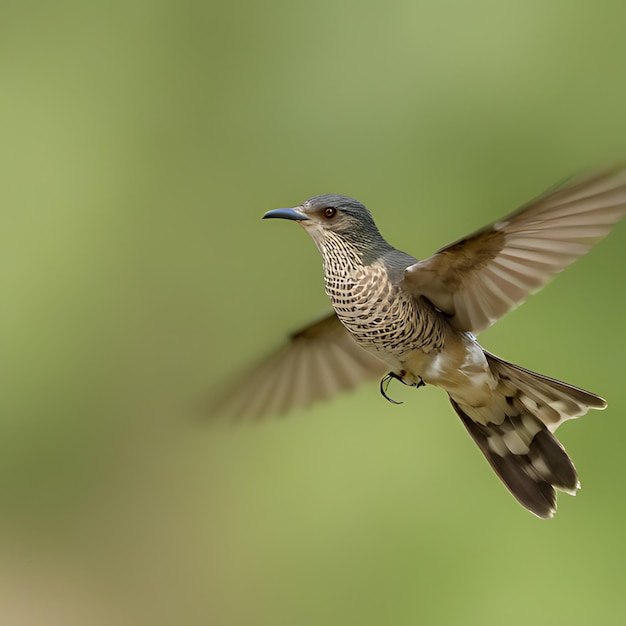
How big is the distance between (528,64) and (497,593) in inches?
70.3

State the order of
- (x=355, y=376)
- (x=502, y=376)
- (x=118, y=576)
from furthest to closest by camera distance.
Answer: (x=118, y=576), (x=355, y=376), (x=502, y=376)

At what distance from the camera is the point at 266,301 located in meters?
3.21

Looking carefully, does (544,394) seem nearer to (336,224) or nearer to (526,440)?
(526,440)

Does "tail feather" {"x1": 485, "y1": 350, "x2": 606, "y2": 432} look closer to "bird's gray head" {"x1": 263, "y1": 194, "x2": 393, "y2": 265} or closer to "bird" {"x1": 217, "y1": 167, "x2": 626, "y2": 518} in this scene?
"bird" {"x1": 217, "y1": 167, "x2": 626, "y2": 518}

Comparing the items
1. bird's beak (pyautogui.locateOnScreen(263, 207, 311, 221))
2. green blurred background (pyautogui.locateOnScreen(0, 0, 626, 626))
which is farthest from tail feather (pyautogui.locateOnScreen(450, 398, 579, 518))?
green blurred background (pyautogui.locateOnScreen(0, 0, 626, 626))

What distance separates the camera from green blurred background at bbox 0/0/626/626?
286cm

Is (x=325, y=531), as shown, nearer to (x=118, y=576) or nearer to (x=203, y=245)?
(x=118, y=576)

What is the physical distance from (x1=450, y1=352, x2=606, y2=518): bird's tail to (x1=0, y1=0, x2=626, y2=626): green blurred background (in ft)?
3.90

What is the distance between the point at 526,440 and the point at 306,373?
450 mm

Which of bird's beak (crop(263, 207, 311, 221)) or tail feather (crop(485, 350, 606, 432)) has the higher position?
bird's beak (crop(263, 207, 311, 221))

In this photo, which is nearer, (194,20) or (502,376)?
(502,376)

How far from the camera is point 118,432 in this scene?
3.26 metres

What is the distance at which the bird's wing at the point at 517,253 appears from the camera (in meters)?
1.09

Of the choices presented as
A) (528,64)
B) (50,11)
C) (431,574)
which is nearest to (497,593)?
(431,574)
